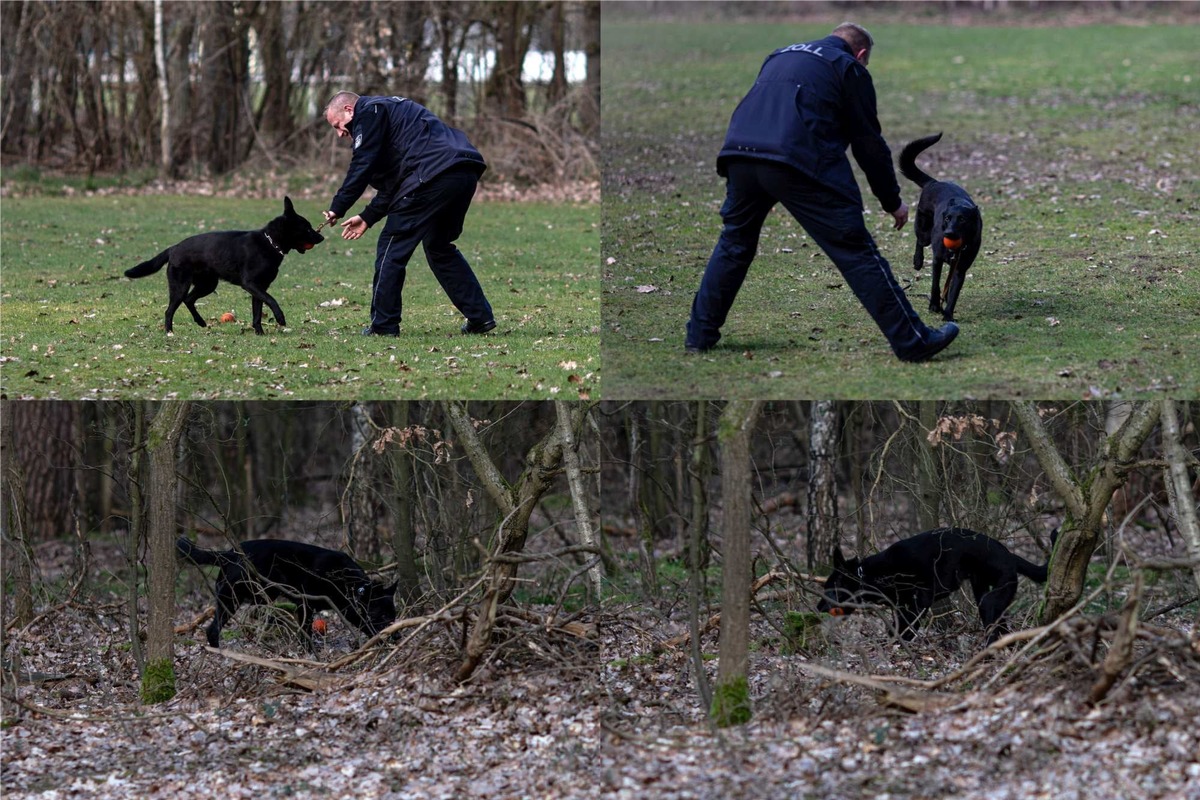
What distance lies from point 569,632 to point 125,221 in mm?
11674

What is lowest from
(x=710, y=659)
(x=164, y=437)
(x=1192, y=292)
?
(x=710, y=659)

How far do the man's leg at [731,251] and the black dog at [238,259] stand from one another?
125 inches

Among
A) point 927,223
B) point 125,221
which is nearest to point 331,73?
point 125,221

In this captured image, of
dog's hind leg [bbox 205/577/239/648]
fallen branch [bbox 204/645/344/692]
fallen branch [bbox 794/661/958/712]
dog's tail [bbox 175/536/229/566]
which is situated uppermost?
dog's tail [bbox 175/536/229/566]

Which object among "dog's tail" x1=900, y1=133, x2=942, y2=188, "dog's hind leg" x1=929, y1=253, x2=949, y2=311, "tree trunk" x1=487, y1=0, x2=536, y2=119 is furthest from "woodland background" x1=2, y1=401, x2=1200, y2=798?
"tree trunk" x1=487, y1=0, x2=536, y2=119

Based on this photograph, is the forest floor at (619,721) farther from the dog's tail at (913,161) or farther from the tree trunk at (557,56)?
the tree trunk at (557,56)

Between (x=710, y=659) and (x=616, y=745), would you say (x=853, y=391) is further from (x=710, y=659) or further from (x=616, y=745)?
(x=616, y=745)

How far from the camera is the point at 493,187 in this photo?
1995cm

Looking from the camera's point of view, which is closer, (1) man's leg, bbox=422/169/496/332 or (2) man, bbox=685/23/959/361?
(2) man, bbox=685/23/959/361

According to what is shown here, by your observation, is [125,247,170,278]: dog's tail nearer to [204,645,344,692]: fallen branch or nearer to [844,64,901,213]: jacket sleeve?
[204,645,344,692]: fallen branch

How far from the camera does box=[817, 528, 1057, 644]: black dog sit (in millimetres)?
7605

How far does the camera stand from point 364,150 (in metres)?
8.69

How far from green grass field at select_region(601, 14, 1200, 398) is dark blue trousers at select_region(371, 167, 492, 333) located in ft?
3.79

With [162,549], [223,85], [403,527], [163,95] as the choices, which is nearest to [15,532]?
[162,549]
